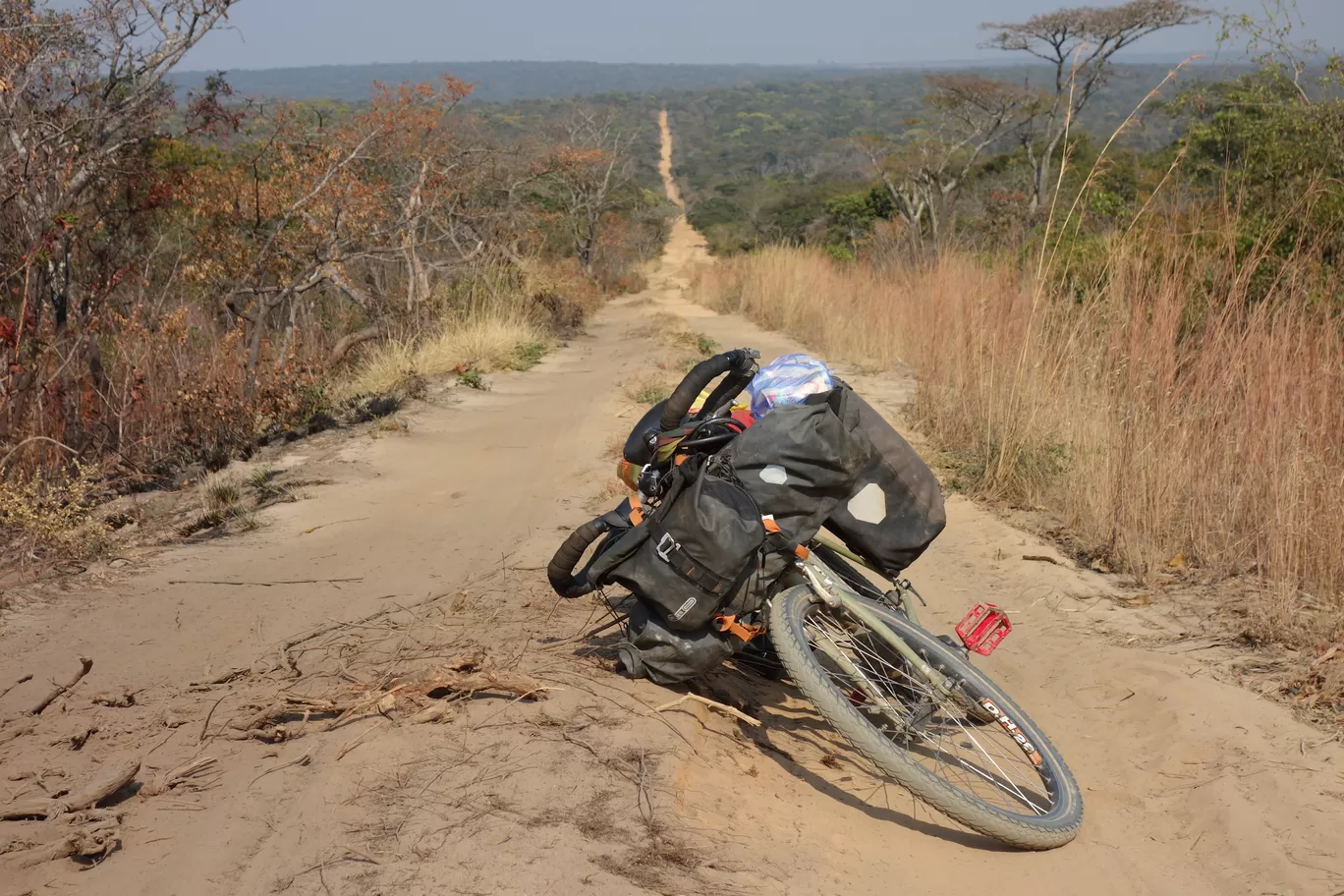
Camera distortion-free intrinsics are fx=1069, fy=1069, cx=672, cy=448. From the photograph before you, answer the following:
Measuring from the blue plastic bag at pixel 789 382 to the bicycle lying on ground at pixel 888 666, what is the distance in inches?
3.2

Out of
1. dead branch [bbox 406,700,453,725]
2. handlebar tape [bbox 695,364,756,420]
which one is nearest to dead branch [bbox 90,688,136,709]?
dead branch [bbox 406,700,453,725]

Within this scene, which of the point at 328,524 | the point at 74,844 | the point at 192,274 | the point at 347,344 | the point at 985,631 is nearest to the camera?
the point at 74,844

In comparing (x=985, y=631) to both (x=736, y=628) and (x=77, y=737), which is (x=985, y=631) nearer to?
(x=736, y=628)

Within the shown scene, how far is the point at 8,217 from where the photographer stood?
6.68 meters

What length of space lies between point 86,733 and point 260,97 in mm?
9234

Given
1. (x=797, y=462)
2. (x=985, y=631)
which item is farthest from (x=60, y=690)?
(x=985, y=631)

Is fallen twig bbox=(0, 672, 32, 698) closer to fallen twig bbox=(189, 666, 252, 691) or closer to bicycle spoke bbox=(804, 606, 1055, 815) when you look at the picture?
fallen twig bbox=(189, 666, 252, 691)

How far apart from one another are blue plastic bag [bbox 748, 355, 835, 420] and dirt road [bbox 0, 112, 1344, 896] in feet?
3.44

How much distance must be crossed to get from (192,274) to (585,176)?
1593cm

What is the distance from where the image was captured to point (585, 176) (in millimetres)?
25000

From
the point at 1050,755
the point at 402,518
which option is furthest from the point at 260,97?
the point at 1050,755

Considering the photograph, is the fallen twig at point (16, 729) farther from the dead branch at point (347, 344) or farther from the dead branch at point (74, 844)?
the dead branch at point (347, 344)

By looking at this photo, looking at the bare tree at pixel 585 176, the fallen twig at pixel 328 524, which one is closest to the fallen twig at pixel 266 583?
the fallen twig at pixel 328 524

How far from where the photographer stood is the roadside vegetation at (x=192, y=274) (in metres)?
6.45
